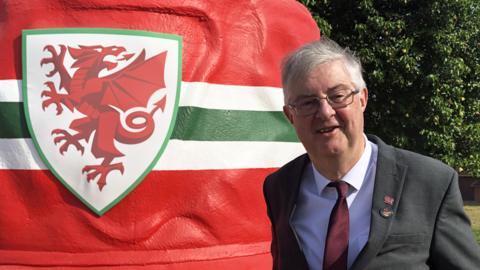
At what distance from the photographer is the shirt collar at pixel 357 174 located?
1.69m

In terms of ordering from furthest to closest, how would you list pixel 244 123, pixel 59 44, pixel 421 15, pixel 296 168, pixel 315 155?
pixel 421 15 < pixel 244 123 < pixel 59 44 < pixel 296 168 < pixel 315 155

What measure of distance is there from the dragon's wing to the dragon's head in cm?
6

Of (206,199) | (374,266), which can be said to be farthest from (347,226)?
(206,199)

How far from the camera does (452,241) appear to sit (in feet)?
5.06

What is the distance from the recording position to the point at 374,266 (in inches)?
61.1

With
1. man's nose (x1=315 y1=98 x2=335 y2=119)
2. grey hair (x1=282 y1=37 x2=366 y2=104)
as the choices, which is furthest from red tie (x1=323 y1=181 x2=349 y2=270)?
grey hair (x1=282 y1=37 x2=366 y2=104)

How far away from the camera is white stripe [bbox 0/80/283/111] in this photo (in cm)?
293

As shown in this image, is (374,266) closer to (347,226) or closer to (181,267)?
(347,226)

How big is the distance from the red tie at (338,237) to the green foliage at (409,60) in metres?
6.52

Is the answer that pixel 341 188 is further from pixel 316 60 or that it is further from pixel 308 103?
pixel 316 60

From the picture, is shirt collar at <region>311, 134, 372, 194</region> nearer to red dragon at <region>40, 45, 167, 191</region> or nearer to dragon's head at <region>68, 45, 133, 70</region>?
red dragon at <region>40, 45, 167, 191</region>

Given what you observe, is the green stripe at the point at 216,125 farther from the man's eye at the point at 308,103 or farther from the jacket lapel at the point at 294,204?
the man's eye at the point at 308,103

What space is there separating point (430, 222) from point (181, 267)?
65.0 inches

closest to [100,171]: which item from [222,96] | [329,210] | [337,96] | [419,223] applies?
[222,96]
